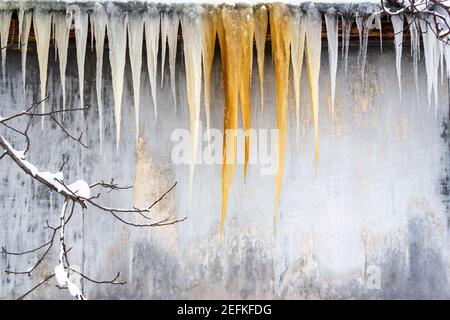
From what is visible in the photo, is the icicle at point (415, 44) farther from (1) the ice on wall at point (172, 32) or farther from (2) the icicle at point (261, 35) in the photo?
(1) the ice on wall at point (172, 32)

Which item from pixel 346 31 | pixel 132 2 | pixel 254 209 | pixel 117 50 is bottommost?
pixel 254 209

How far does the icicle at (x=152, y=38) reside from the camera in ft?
15.1

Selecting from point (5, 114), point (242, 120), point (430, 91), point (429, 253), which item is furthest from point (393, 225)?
point (5, 114)

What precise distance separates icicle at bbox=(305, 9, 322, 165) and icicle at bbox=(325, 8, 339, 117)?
0.06m

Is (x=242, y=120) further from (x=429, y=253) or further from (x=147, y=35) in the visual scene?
(x=429, y=253)

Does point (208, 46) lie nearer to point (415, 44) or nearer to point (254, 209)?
point (254, 209)

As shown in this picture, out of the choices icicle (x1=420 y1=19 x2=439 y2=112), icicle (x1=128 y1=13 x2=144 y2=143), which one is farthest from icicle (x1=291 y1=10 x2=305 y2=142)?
icicle (x1=128 y1=13 x2=144 y2=143)

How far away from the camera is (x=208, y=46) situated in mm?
4668

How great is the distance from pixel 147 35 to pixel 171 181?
3.39ft

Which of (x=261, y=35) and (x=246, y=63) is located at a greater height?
(x=261, y=35)

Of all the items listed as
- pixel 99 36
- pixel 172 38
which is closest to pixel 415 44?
pixel 172 38

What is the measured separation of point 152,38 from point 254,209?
138 centimetres

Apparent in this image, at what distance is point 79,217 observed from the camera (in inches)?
193

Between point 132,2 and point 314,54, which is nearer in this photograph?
point 132,2
